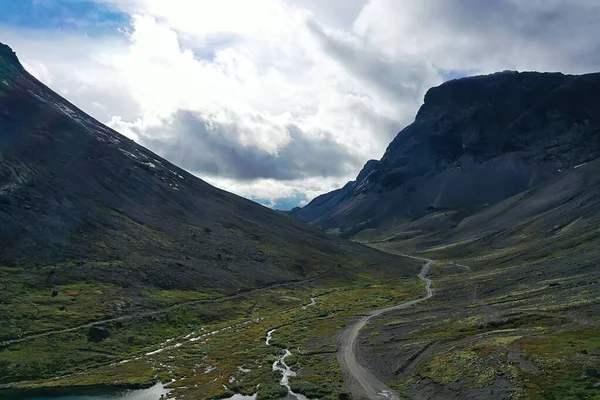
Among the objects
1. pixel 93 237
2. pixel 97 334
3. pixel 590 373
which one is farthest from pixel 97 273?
pixel 590 373

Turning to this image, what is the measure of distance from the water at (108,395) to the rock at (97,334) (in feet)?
74.0

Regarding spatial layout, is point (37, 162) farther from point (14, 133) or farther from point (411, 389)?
point (411, 389)

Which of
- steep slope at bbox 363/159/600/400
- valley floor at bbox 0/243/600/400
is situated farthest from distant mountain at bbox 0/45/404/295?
steep slope at bbox 363/159/600/400

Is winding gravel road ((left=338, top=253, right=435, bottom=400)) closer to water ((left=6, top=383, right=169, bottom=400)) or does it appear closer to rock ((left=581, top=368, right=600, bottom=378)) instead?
rock ((left=581, top=368, right=600, bottom=378))

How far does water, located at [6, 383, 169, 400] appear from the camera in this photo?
64.5m

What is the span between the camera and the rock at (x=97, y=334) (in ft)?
294

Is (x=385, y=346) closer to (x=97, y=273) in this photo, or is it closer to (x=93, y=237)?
(x=97, y=273)

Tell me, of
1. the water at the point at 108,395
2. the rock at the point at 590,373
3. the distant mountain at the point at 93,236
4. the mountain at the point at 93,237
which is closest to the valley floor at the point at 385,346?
the rock at the point at 590,373

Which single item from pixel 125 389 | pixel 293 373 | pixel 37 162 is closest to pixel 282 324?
pixel 293 373

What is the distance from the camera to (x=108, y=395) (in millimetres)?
65875

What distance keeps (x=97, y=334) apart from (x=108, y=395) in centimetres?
2819

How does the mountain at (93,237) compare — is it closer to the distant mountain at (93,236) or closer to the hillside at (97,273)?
the distant mountain at (93,236)

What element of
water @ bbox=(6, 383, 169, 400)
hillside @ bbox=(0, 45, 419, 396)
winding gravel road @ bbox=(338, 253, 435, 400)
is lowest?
water @ bbox=(6, 383, 169, 400)

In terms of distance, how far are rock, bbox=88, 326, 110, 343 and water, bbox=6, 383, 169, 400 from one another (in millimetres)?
22562
